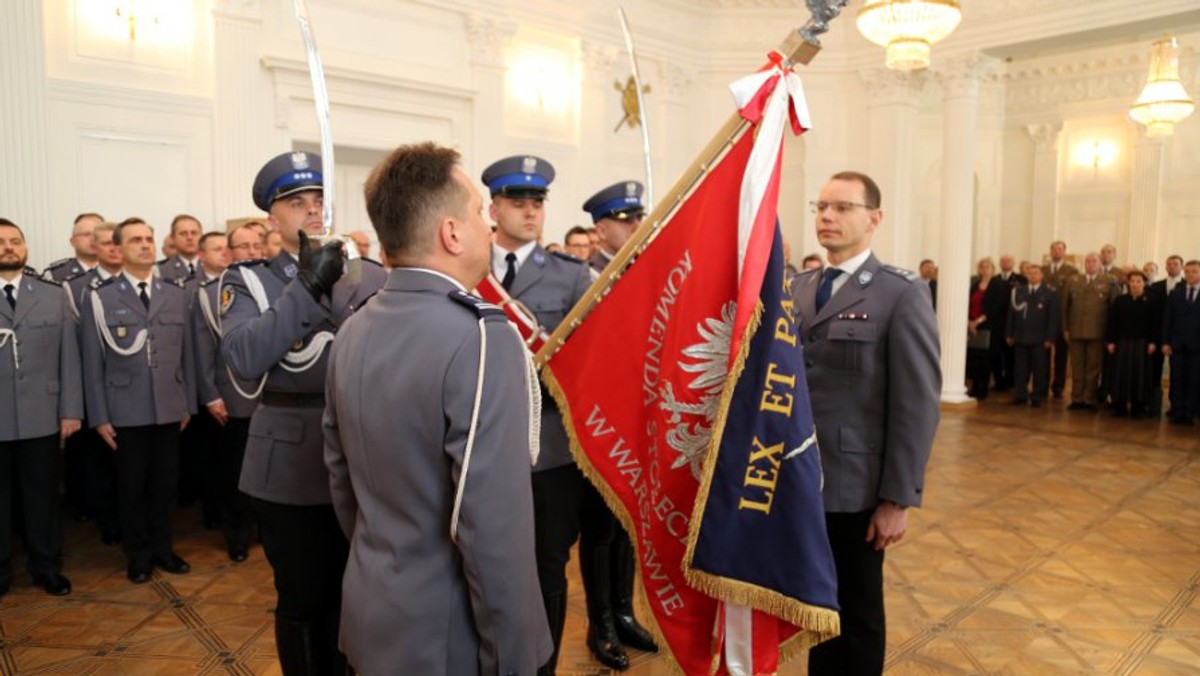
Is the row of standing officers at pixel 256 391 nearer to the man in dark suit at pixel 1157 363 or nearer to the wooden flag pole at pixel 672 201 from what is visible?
the wooden flag pole at pixel 672 201

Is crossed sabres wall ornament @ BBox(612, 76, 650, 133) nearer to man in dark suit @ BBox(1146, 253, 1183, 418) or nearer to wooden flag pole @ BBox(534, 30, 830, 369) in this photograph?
man in dark suit @ BBox(1146, 253, 1183, 418)

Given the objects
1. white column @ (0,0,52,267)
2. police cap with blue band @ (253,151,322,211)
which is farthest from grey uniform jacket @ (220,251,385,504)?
white column @ (0,0,52,267)

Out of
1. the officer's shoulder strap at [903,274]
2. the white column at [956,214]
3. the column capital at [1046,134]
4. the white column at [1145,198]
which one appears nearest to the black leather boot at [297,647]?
the officer's shoulder strap at [903,274]

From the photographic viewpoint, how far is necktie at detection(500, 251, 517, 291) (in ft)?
9.08

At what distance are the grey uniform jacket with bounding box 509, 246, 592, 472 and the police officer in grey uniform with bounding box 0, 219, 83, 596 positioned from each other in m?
2.49

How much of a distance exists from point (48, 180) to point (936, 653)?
6.38m

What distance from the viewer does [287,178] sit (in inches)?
86.7

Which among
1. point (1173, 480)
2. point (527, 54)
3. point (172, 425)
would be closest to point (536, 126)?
point (527, 54)

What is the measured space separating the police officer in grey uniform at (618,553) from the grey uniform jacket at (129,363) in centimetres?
226

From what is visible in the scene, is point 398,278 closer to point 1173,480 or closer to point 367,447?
point 367,447

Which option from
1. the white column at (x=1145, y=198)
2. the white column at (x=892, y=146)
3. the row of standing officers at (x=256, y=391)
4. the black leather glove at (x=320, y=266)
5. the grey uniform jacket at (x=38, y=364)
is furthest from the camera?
the white column at (x=1145, y=198)

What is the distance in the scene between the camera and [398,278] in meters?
1.46

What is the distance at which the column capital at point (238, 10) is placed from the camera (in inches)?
264

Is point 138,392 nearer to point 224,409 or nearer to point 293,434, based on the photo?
point 224,409
